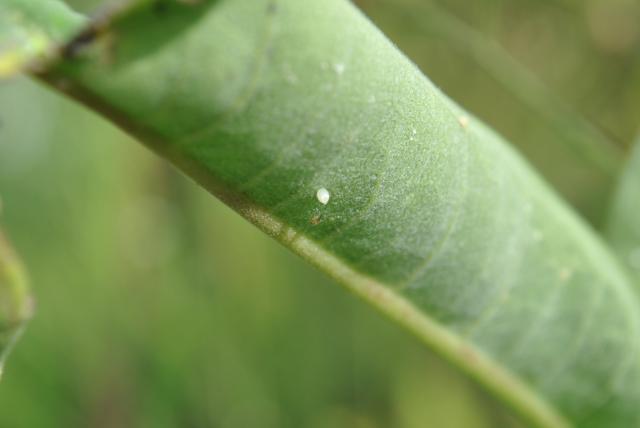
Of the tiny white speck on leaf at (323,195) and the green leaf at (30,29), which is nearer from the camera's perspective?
the green leaf at (30,29)

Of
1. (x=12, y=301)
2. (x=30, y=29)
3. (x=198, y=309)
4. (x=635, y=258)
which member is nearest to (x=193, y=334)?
(x=198, y=309)

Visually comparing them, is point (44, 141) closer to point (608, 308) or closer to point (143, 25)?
point (608, 308)

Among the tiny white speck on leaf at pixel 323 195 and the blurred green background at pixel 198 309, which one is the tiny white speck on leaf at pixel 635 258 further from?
the tiny white speck on leaf at pixel 323 195

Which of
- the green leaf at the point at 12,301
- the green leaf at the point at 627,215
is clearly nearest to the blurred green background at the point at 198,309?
the green leaf at the point at 627,215

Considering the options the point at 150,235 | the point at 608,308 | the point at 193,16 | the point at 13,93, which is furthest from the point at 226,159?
the point at 13,93

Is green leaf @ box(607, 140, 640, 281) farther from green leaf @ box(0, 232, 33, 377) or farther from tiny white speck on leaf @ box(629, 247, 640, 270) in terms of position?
green leaf @ box(0, 232, 33, 377)
